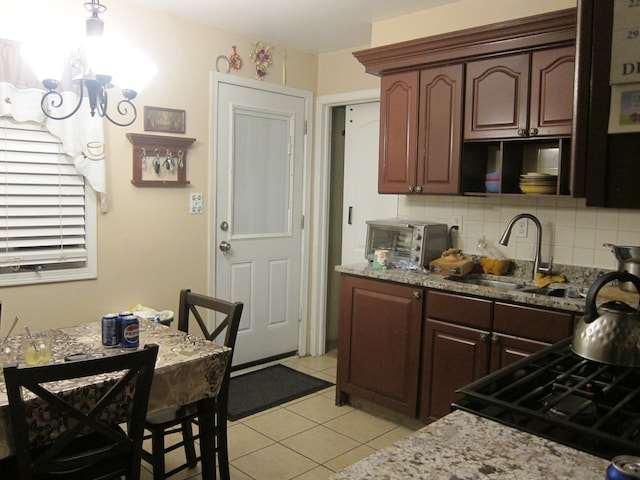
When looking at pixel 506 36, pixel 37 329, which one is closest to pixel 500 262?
pixel 506 36

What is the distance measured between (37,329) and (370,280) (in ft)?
6.40

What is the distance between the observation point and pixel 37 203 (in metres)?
3.02

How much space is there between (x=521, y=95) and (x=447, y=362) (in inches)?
59.5

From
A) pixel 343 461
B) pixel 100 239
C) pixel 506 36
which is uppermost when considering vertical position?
pixel 506 36

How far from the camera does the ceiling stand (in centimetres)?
329

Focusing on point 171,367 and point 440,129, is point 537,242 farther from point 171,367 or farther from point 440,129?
point 171,367

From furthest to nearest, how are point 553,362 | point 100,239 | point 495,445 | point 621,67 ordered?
1. point 100,239
2. point 553,362
3. point 495,445
4. point 621,67

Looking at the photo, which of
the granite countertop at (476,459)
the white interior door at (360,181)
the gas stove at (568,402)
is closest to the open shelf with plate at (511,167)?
the white interior door at (360,181)

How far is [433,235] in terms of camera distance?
3.36m

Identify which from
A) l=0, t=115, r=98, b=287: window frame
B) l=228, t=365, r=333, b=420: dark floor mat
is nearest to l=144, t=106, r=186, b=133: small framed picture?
l=0, t=115, r=98, b=287: window frame

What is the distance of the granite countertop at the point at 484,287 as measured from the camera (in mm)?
2578

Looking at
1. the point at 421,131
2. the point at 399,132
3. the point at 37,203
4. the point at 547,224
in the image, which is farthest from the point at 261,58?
the point at 547,224

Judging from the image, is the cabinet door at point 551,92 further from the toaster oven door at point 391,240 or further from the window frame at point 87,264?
the window frame at point 87,264

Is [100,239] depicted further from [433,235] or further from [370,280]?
[433,235]
